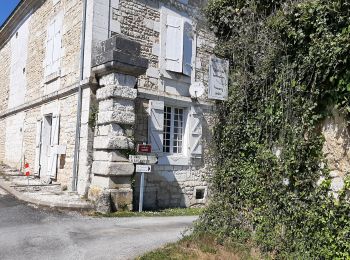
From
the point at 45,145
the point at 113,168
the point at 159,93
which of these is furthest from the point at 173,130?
the point at 45,145

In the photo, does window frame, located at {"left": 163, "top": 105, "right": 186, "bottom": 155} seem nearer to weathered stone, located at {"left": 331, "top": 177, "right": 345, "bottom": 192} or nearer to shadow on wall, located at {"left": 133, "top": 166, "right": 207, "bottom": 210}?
shadow on wall, located at {"left": 133, "top": 166, "right": 207, "bottom": 210}

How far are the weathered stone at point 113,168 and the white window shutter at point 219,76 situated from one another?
3.56m

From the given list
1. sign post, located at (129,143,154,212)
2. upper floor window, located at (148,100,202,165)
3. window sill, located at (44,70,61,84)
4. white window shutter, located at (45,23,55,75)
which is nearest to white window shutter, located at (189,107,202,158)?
upper floor window, located at (148,100,202,165)

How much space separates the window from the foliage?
16.4 ft

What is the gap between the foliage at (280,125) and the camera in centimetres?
384

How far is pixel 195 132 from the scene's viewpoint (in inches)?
416

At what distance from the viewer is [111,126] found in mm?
7910

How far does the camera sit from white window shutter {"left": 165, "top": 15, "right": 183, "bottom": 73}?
1023 cm

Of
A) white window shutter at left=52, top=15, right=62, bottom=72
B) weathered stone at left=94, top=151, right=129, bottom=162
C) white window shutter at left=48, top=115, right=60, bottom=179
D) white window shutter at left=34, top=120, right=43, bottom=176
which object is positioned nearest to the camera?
weathered stone at left=94, top=151, right=129, bottom=162

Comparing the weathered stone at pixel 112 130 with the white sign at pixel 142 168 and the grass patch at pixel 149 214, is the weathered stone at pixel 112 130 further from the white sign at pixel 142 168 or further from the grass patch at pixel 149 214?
the grass patch at pixel 149 214

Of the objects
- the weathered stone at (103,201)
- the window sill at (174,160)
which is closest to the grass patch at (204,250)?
the weathered stone at (103,201)

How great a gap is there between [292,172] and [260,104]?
0.98m

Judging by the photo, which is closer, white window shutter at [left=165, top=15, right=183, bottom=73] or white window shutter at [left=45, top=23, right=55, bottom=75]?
white window shutter at [left=165, top=15, right=183, bottom=73]

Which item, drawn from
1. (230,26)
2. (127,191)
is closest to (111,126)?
(127,191)
